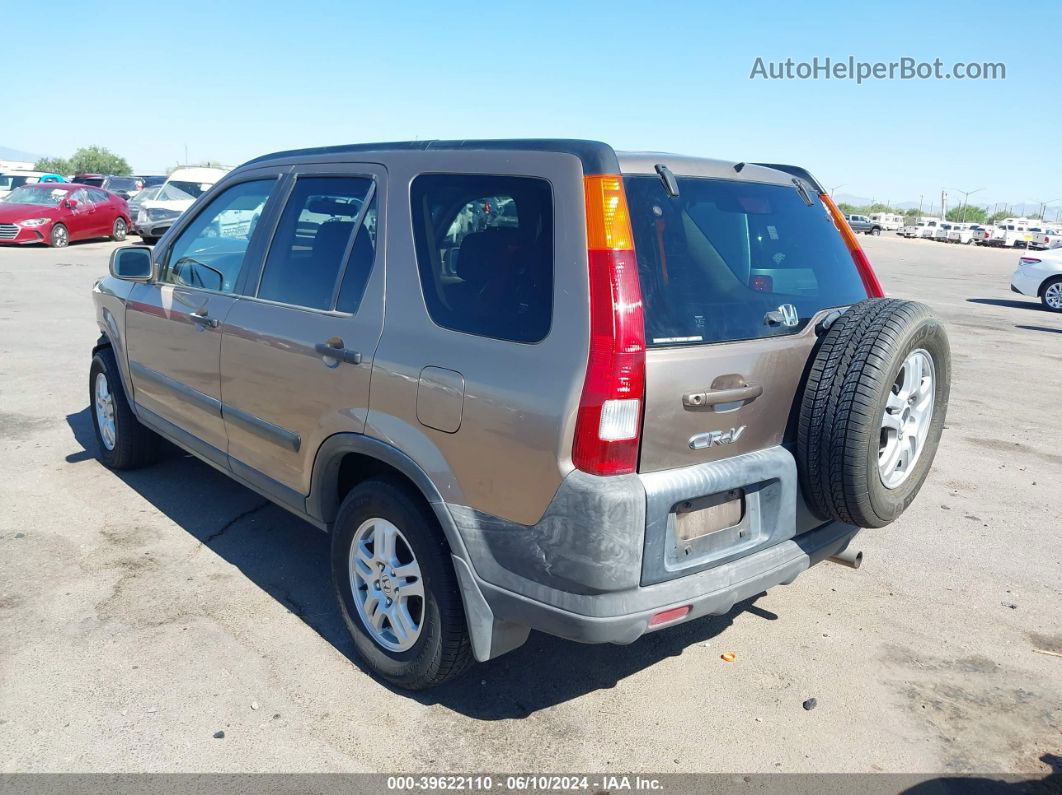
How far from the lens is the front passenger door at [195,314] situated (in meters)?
4.13

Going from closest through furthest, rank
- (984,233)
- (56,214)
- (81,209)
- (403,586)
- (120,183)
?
(403,586) < (56,214) < (81,209) < (120,183) < (984,233)

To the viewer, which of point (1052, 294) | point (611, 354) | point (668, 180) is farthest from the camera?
point (1052, 294)

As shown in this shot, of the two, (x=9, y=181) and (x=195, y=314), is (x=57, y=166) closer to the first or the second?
(x=9, y=181)

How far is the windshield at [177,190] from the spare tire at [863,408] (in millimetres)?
21154

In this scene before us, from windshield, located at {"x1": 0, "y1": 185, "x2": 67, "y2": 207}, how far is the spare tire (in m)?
22.7

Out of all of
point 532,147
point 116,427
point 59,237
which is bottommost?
point 116,427

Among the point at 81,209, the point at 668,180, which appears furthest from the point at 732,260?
the point at 81,209

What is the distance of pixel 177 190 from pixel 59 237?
304 cm

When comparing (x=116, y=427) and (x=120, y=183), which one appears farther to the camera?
(x=120, y=183)

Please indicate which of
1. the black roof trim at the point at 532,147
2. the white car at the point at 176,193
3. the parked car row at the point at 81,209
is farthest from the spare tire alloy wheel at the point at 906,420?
the white car at the point at 176,193

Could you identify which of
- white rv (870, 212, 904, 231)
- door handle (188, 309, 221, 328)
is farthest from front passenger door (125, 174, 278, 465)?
white rv (870, 212, 904, 231)

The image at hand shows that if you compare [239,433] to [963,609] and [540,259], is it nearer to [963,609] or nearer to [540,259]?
[540,259]

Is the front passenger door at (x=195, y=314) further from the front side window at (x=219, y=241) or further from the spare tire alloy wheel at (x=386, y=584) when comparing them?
the spare tire alloy wheel at (x=386, y=584)

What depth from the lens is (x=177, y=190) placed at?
70.8 feet
